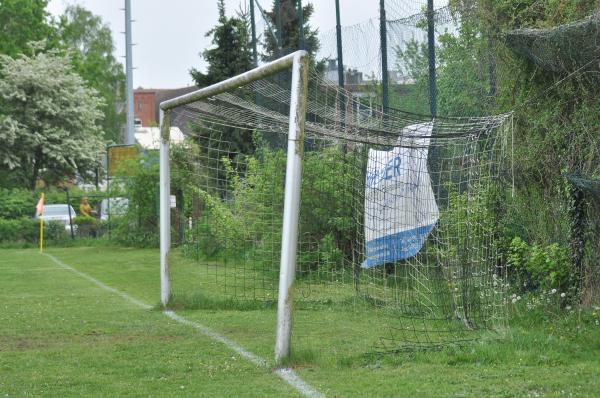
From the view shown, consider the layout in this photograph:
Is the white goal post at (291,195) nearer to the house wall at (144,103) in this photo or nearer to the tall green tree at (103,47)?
the tall green tree at (103,47)

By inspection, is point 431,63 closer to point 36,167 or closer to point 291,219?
point 291,219

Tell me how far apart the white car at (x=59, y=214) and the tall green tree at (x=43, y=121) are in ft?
23.2

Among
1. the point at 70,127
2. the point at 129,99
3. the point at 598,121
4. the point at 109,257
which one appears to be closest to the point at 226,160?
the point at 598,121

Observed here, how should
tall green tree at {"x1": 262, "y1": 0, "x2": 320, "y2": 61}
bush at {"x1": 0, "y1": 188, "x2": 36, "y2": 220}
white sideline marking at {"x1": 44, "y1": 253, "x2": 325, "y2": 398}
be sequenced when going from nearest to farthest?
1. white sideline marking at {"x1": 44, "y1": 253, "x2": 325, "y2": 398}
2. tall green tree at {"x1": 262, "y1": 0, "x2": 320, "y2": 61}
3. bush at {"x1": 0, "y1": 188, "x2": 36, "y2": 220}

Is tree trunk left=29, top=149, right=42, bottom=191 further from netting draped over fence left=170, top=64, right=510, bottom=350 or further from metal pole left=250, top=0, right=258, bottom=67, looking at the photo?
netting draped over fence left=170, top=64, right=510, bottom=350

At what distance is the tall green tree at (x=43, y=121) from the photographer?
42.2 m

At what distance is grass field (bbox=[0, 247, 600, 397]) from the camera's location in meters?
6.77

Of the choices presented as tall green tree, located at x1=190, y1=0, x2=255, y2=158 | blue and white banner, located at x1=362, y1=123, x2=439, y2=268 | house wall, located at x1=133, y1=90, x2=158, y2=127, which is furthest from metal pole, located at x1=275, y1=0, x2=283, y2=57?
house wall, located at x1=133, y1=90, x2=158, y2=127

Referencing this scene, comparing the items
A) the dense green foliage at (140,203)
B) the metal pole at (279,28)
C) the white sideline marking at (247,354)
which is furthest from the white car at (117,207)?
the white sideline marking at (247,354)

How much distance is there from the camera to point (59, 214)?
34750 mm

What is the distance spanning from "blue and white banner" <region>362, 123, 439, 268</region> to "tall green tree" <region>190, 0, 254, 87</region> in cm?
1419

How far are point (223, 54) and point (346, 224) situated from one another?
43.5 ft

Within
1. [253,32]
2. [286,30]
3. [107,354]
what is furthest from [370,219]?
[253,32]

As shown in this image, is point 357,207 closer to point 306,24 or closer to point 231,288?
point 231,288
